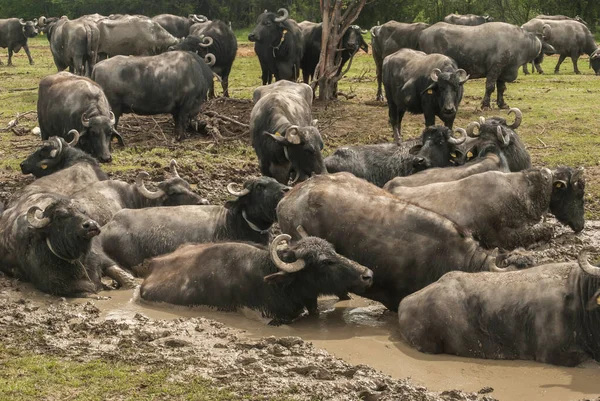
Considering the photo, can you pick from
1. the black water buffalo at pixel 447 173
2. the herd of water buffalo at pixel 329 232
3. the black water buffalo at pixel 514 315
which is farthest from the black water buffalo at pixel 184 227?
the black water buffalo at pixel 514 315

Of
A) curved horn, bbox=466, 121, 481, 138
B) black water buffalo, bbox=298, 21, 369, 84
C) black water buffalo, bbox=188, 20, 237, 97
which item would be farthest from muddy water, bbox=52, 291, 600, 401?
black water buffalo, bbox=298, 21, 369, 84

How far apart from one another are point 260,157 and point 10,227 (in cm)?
421

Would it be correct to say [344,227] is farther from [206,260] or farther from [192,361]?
[192,361]

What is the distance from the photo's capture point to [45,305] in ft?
28.5

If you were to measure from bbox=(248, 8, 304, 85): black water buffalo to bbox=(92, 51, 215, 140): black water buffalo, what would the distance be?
532cm

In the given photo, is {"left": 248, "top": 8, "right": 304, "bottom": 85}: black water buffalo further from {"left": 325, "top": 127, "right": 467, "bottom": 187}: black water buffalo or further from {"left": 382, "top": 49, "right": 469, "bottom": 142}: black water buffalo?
{"left": 325, "top": 127, "right": 467, "bottom": 187}: black water buffalo

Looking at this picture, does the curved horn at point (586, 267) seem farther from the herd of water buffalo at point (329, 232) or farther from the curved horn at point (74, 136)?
the curved horn at point (74, 136)

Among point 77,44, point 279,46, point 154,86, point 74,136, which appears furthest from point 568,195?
point 77,44

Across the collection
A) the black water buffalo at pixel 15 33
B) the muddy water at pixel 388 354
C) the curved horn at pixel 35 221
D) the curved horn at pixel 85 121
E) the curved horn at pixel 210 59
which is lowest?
the black water buffalo at pixel 15 33

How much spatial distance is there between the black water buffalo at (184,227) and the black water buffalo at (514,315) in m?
2.67

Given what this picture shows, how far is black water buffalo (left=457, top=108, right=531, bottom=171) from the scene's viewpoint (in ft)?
36.7

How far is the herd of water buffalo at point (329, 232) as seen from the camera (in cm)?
728

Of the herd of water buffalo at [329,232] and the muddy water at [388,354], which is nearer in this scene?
the muddy water at [388,354]

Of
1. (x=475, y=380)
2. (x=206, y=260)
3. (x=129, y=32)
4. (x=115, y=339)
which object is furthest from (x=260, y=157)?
(x=129, y=32)
